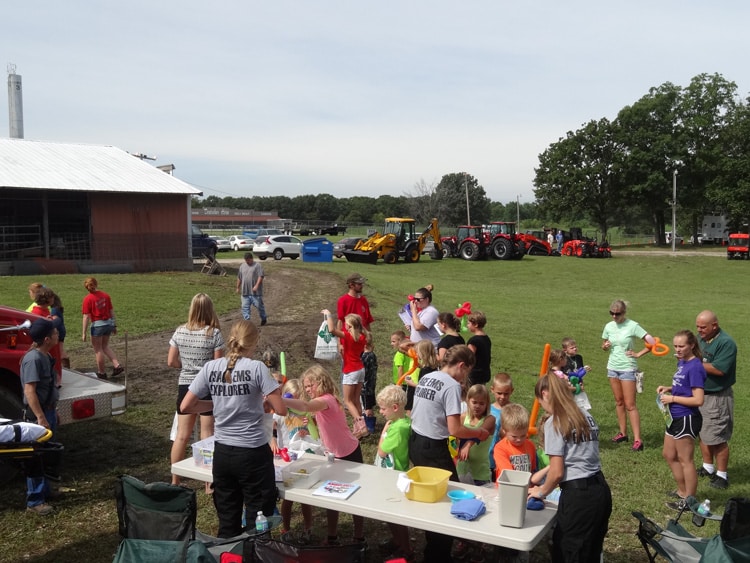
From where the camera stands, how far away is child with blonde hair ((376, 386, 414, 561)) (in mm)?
4656

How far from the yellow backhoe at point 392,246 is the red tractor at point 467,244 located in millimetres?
2684

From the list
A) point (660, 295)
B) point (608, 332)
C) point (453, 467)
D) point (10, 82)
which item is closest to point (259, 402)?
point (453, 467)

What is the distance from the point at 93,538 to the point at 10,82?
41.3 m

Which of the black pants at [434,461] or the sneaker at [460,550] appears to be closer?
the black pants at [434,461]

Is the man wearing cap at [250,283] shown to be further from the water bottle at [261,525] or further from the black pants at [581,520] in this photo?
the black pants at [581,520]

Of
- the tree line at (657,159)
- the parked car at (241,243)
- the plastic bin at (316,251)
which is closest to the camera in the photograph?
the plastic bin at (316,251)

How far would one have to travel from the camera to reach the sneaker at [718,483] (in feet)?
20.7

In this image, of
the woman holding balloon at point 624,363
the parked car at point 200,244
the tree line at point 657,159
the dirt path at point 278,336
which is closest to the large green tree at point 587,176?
the tree line at point 657,159

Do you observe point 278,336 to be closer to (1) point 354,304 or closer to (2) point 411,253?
(1) point 354,304

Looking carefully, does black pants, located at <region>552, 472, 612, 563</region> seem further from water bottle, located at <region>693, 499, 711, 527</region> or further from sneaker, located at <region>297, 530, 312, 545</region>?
sneaker, located at <region>297, 530, 312, 545</region>

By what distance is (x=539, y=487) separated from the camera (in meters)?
3.99

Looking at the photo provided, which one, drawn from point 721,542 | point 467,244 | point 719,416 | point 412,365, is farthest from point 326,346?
point 467,244

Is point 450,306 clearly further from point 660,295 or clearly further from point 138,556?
point 138,556

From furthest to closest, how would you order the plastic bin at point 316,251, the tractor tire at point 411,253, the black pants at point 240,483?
the tractor tire at point 411,253, the plastic bin at point 316,251, the black pants at point 240,483
